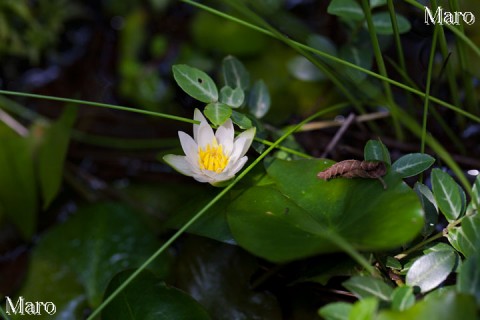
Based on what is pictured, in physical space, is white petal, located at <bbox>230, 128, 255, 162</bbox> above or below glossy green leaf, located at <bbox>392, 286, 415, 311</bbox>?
above

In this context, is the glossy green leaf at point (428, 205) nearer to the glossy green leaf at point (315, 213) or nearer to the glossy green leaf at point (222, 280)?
the glossy green leaf at point (315, 213)

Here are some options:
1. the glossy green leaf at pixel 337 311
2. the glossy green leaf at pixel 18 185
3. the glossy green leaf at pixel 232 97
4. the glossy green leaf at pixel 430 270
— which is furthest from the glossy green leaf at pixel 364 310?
the glossy green leaf at pixel 18 185

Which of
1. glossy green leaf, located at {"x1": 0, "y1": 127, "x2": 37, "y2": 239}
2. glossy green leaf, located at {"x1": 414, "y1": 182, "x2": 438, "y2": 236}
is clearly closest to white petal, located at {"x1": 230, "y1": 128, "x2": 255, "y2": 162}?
glossy green leaf, located at {"x1": 414, "y1": 182, "x2": 438, "y2": 236}

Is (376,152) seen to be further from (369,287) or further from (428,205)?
(369,287)

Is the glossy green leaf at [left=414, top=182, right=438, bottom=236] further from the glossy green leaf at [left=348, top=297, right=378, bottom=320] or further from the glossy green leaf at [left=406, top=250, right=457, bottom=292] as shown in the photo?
the glossy green leaf at [left=348, top=297, right=378, bottom=320]

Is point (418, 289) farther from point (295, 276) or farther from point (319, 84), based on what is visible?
point (319, 84)

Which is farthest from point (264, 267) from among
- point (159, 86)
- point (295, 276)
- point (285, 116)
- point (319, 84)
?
point (159, 86)
